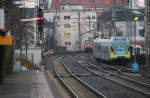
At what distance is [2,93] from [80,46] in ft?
350

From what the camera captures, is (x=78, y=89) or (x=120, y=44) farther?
(x=120, y=44)

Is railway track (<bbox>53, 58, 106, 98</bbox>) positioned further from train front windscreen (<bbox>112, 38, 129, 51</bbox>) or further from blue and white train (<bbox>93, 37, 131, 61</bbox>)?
train front windscreen (<bbox>112, 38, 129, 51</bbox>)

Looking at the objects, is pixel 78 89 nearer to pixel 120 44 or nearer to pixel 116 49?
pixel 116 49

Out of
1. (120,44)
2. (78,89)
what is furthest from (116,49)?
(78,89)

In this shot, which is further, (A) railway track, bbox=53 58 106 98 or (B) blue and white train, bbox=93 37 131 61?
(B) blue and white train, bbox=93 37 131 61

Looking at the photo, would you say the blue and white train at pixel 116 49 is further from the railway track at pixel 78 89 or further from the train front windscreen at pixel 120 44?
the railway track at pixel 78 89

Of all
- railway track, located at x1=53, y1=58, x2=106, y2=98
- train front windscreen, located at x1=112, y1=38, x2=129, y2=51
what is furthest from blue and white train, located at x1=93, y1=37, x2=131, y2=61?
railway track, located at x1=53, y1=58, x2=106, y2=98

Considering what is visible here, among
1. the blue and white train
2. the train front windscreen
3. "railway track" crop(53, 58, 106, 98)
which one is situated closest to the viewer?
"railway track" crop(53, 58, 106, 98)

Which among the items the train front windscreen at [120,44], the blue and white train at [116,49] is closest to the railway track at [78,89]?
the blue and white train at [116,49]

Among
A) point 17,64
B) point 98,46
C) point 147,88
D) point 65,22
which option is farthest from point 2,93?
point 65,22

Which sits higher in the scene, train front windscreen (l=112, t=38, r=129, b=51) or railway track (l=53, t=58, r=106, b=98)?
train front windscreen (l=112, t=38, r=129, b=51)

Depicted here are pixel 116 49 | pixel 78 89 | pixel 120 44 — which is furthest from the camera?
pixel 120 44

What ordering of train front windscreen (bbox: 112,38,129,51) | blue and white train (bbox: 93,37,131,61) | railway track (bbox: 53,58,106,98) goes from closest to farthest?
railway track (bbox: 53,58,106,98) < blue and white train (bbox: 93,37,131,61) < train front windscreen (bbox: 112,38,129,51)

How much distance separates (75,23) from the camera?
14200cm
